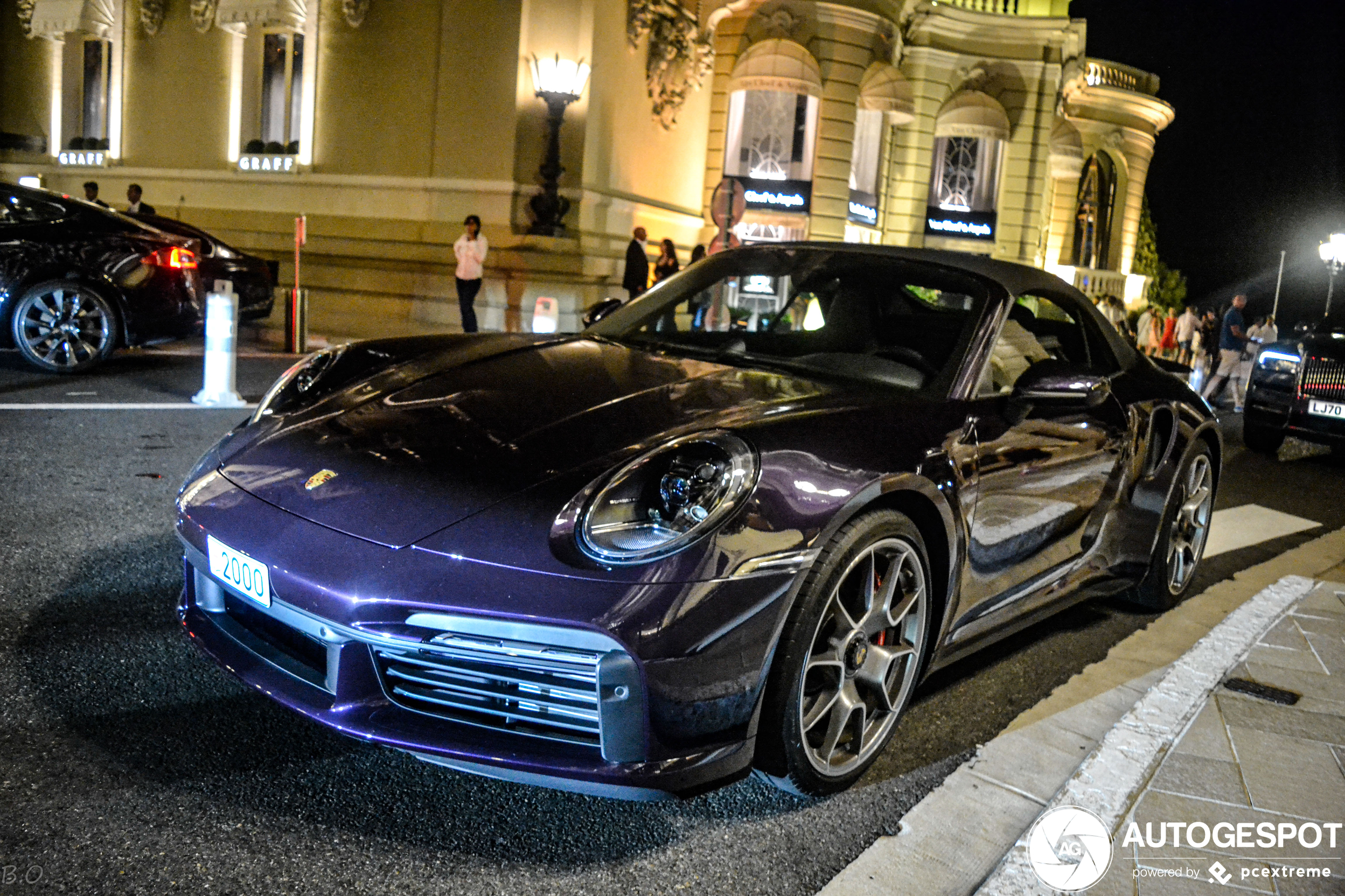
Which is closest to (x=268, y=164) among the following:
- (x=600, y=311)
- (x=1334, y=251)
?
(x=600, y=311)

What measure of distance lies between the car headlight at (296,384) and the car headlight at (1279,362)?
10.1 m

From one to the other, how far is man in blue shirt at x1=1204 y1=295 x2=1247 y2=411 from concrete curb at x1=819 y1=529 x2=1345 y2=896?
41.9 feet

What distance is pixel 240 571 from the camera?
2654 mm

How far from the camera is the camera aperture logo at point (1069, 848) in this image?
256 centimetres

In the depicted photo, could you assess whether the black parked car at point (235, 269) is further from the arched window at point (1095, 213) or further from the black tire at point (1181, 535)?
the arched window at point (1095, 213)

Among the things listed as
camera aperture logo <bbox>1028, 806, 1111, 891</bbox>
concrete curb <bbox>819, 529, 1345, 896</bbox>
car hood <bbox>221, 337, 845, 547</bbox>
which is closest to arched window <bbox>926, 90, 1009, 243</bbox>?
concrete curb <bbox>819, 529, 1345, 896</bbox>

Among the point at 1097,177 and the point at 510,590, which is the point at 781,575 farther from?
the point at 1097,177

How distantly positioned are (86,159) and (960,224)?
1943 centimetres

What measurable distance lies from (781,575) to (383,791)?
3.36 feet

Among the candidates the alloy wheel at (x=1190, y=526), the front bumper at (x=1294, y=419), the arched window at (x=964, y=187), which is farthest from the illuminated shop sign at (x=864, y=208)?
the alloy wheel at (x=1190, y=526)

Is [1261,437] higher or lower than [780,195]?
lower

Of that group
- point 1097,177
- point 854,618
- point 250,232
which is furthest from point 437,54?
point 1097,177

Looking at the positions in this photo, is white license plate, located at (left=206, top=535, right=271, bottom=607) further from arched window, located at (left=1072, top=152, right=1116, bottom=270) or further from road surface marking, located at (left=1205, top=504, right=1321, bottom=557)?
arched window, located at (left=1072, top=152, right=1116, bottom=270)

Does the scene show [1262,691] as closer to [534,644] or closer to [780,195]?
[534,644]
